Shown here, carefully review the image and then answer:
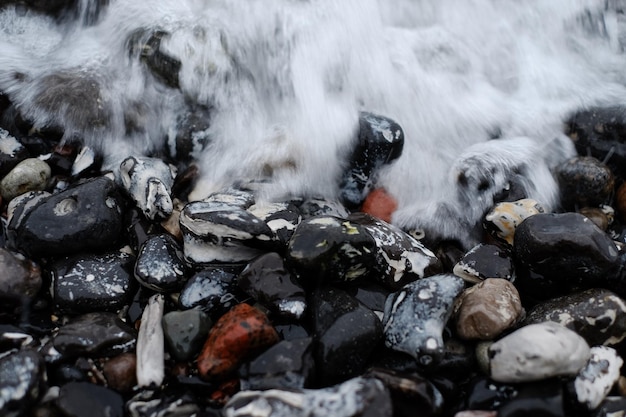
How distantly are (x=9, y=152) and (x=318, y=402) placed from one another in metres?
2.13

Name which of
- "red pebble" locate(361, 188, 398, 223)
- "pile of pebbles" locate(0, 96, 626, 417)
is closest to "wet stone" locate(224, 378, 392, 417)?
"pile of pebbles" locate(0, 96, 626, 417)

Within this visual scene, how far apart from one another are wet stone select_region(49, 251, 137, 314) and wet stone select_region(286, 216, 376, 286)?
0.72 meters

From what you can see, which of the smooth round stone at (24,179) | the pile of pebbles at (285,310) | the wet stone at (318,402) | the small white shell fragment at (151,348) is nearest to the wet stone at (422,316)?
the pile of pebbles at (285,310)

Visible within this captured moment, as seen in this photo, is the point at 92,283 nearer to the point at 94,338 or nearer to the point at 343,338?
the point at 94,338

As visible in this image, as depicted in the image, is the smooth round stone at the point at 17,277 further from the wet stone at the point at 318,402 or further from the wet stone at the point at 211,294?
the wet stone at the point at 318,402

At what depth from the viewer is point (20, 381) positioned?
185cm

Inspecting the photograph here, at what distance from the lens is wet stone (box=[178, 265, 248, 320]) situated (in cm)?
220

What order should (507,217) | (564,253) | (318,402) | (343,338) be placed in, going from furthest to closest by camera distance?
(507,217)
(564,253)
(343,338)
(318,402)

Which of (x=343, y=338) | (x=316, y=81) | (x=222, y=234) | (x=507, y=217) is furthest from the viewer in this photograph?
(x=316, y=81)

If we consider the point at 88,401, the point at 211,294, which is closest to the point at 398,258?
the point at 211,294

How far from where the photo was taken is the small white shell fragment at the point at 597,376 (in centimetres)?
187

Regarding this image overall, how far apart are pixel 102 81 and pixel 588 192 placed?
2823mm

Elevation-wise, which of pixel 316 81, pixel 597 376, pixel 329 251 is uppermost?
pixel 316 81

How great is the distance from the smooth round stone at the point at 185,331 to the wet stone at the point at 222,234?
317 mm
